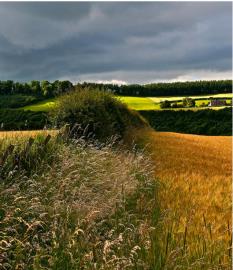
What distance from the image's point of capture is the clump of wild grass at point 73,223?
4059mm

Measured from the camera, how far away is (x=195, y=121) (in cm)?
4994

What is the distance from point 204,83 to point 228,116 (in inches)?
1917

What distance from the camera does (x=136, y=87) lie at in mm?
90500

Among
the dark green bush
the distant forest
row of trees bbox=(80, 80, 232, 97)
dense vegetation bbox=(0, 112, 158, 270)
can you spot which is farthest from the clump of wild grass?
row of trees bbox=(80, 80, 232, 97)

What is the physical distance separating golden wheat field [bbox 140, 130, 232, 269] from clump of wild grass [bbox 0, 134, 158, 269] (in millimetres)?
361

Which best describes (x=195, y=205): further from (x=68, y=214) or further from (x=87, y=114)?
(x=87, y=114)

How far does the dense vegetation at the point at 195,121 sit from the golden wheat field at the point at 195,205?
2458 cm

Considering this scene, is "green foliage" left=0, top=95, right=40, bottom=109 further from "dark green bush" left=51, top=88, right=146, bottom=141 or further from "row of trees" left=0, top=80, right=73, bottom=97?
"dark green bush" left=51, top=88, right=146, bottom=141

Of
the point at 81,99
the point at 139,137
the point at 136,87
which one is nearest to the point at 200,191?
the point at 81,99

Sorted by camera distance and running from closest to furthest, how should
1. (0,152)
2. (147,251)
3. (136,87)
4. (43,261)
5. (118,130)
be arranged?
(147,251)
(43,261)
(0,152)
(118,130)
(136,87)

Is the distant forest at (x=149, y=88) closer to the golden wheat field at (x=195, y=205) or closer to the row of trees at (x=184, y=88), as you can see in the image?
the row of trees at (x=184, y=88)

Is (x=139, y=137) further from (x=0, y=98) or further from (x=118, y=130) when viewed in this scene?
(x=0, y=98)

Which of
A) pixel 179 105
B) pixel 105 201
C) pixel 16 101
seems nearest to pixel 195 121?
pixel 179 105

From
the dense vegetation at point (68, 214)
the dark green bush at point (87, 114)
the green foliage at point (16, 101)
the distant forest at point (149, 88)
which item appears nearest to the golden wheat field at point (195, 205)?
the dense vegetation at point (68, 214)
